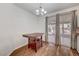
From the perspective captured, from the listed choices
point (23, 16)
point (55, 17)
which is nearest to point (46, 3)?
point (55, 17)

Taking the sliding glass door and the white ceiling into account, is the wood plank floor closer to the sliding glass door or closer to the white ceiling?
the sliding glass door

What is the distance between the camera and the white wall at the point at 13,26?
1.48m

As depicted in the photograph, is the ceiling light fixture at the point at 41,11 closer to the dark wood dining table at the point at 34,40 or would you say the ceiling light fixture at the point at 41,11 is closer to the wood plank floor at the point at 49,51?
the dark wood dining table at the point at 34,40

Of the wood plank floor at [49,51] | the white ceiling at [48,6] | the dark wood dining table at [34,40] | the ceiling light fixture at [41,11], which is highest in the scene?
the white ceiling at [48,6]

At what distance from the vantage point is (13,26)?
154cm

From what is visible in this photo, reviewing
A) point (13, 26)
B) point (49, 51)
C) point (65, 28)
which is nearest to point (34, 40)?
point (49, 51)

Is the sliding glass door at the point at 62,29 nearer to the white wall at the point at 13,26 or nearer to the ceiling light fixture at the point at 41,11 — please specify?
the ceiling light fixture at the point at 41,11

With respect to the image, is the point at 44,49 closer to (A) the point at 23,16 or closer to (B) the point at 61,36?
(B) the point at 61,36

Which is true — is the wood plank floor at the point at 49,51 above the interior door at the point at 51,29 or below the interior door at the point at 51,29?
below

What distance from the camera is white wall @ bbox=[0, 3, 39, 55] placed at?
148 cm

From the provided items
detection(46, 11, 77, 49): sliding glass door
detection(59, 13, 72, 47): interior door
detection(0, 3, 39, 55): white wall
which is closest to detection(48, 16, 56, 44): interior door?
detection(46, 11, 77, 49): sliding glass door

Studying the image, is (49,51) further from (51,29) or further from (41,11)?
(41,11)

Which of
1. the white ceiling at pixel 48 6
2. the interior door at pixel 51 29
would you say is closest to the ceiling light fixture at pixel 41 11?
the white ceiling at pixel 48 6

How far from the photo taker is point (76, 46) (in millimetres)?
1479
